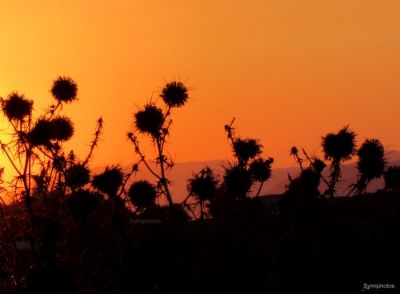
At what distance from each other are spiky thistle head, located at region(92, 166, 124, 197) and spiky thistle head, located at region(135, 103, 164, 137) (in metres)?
1.15

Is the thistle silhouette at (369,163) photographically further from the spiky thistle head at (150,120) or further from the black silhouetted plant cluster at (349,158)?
the spiky thistle head at (150,120)

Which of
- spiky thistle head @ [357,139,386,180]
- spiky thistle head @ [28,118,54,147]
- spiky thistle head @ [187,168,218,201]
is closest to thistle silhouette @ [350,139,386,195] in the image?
spiky thistle head @ [357,139,386,180]

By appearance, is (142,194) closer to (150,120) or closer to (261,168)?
(150,120)

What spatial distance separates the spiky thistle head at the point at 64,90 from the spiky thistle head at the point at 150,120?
4.48 metres

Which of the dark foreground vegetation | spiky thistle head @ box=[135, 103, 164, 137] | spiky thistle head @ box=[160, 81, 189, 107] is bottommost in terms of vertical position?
the dark foreground vegetation

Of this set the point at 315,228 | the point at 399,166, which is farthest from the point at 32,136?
the point at 399,166

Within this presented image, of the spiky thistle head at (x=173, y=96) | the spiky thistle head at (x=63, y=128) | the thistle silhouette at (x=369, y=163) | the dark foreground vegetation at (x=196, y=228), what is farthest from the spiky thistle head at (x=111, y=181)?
the thistle silhouette at (x=369, y=163)

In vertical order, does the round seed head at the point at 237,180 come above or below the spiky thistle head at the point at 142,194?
below

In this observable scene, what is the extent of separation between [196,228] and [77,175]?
3811 mm

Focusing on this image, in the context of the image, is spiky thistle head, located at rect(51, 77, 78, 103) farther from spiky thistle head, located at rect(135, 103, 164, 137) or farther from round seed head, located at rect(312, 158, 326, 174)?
round seed head, located at rect(312, 158, 326, 174)

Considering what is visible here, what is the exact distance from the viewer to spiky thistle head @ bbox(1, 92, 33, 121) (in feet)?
61.6

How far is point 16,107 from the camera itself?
18.9 meters

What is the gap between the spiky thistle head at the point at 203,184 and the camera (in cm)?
1617

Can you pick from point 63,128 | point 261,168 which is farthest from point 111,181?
point 63,128
